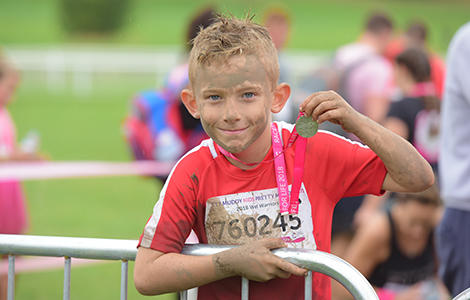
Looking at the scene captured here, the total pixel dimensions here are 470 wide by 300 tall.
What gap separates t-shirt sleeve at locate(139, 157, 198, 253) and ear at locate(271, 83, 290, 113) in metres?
0.34

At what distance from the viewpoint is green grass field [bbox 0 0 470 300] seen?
7.03m

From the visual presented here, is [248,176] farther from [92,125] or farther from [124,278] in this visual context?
[92,125]

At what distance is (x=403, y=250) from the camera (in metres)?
5.34

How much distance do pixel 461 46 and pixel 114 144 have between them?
11932 millimetres

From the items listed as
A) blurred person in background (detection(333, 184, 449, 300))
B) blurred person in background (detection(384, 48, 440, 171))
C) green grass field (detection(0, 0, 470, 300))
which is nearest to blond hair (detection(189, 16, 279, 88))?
green grass field (detection(0, 0, 470, 300))

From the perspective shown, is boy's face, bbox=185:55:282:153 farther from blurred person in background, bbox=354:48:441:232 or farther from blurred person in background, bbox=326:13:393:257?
blurred person in background, bbox=326:13:393:257

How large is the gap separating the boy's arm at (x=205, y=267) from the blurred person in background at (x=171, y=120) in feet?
9.12

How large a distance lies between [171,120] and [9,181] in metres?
1.42

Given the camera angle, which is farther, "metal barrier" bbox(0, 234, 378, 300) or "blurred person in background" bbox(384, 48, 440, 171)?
"blurred person in background" bbox(384, 48, 440, 171)

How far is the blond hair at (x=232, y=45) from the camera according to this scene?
90.1 inches

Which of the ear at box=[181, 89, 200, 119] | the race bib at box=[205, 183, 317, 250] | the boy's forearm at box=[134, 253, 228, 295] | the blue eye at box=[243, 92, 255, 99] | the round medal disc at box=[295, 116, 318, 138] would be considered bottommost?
the boy's forearm at box=[134, 253, 228, 295]

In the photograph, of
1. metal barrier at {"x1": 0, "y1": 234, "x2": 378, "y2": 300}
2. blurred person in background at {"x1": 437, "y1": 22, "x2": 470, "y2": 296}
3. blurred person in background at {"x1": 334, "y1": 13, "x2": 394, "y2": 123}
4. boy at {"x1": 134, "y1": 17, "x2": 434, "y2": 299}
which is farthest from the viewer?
blurred person in background at {"x1": 334, "y1": 13, "x2": 394, "y2": 123}

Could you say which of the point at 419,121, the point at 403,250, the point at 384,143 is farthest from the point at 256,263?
the point at 419,121

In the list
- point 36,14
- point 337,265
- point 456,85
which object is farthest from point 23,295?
point 36,14
